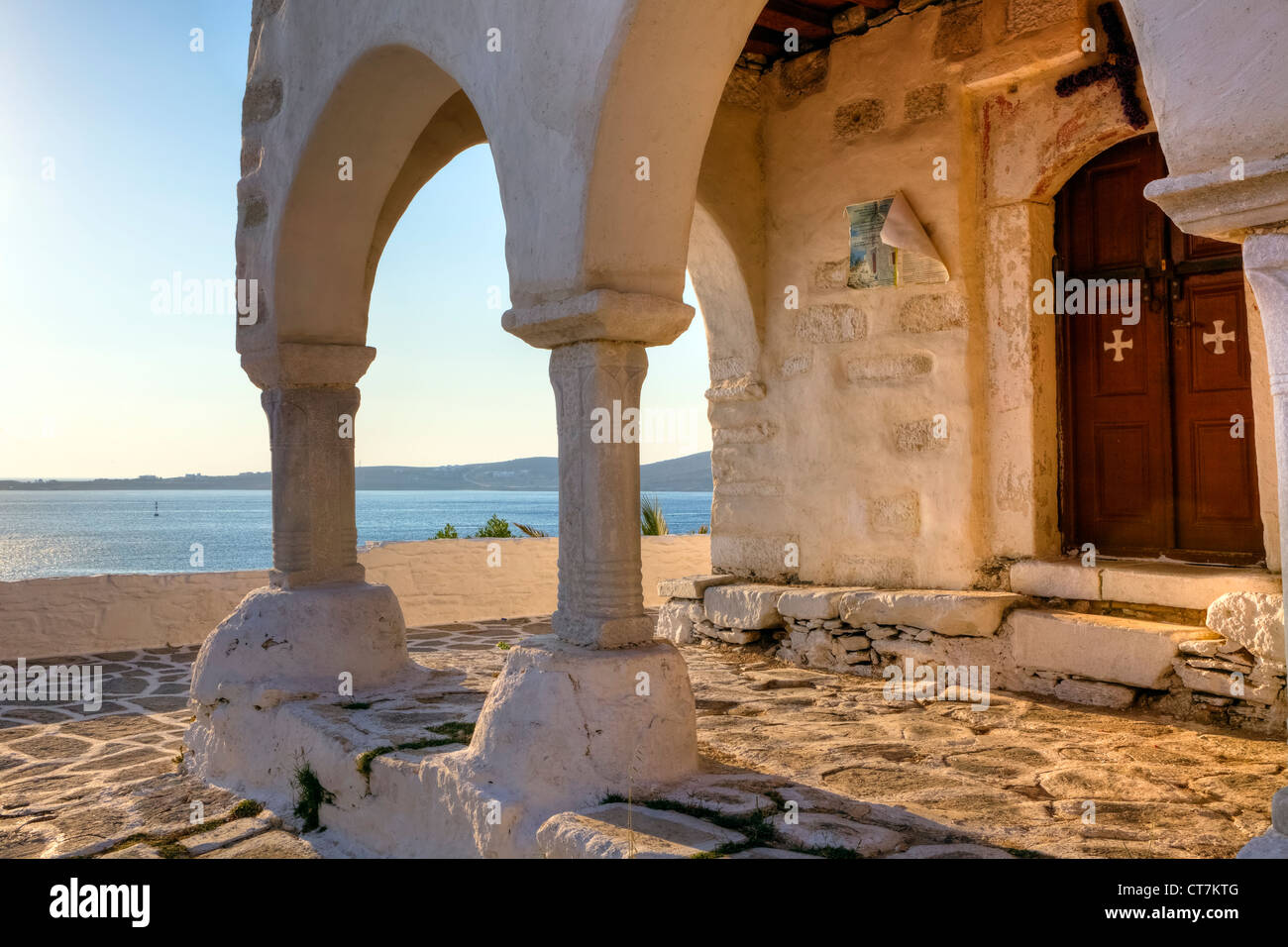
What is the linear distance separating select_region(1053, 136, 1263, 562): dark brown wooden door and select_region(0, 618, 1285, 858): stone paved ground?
1.06 m

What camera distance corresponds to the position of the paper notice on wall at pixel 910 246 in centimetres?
485

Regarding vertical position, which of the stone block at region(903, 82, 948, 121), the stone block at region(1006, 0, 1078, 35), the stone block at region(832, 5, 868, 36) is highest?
the stone block at region(832, 5, 868, 36)

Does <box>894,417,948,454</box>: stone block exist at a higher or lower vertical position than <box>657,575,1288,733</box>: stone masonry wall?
higher

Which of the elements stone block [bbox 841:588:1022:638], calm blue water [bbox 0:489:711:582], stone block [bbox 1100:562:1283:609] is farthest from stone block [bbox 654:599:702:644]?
calm blue water [bbox 0:489:711:582]

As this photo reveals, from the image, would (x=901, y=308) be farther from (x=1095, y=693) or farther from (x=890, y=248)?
(x=1095, y=693)

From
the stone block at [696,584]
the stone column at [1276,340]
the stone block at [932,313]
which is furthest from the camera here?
the stone block at [696,584]

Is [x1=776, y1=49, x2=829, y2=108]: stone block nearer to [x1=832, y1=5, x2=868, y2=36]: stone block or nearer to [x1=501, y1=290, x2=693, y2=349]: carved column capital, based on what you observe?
[x1=832, y1=5, x2=868, y2=36]: stone block

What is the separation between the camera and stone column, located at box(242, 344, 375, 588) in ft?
14.6

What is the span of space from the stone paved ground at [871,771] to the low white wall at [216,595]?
6.01 feet

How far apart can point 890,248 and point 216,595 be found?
5.34 metres

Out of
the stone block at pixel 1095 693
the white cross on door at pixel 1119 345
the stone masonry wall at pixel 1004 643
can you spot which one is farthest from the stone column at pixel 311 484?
the white cross on door at pixel 1119 345

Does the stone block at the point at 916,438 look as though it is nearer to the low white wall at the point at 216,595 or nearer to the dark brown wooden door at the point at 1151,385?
the dark brown wooden door at the point at 1151,385

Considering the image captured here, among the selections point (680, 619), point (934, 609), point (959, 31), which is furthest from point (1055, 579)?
point (959, 31)
